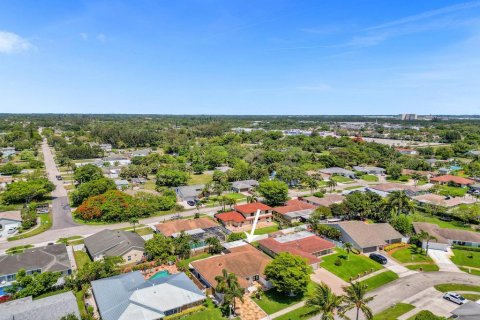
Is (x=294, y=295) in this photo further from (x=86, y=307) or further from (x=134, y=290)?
(x=86, y=307)

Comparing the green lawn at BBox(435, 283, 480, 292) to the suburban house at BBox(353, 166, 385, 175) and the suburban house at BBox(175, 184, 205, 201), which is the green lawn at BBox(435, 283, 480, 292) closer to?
the suburban house at BBox(175, 184, 205, 201)

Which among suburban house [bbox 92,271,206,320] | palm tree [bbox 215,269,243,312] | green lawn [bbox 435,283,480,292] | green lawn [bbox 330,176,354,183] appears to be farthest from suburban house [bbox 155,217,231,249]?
green lawn [bbox 330,176,354,183]

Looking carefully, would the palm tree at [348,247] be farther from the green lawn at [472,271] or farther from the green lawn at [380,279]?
the green lawn at [472,271]

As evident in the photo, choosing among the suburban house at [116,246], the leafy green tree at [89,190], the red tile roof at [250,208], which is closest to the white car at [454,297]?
the red tile roof at [250,208]

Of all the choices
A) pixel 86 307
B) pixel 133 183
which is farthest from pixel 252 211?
pixel 133 183

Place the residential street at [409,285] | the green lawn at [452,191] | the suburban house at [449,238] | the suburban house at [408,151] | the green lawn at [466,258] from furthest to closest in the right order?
1. the suburban house at [408,151]
2. the green lawn at [452,191]
3. the suburban house at [449,238]
4. the green lawn at [466,258]
5. the residential street at [409,285]

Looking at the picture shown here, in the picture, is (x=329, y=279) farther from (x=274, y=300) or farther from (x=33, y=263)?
(x=33, y=263)
